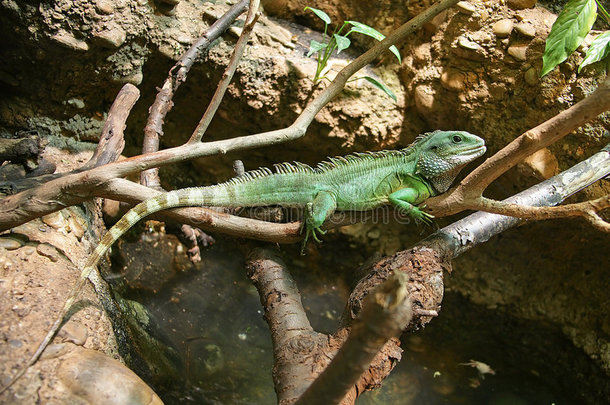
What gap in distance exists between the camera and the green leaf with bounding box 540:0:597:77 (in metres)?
3.36

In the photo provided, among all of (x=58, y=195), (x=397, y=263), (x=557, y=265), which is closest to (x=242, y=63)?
(x=58, y=195)

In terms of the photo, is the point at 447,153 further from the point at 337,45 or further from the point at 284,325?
the point at 284,325

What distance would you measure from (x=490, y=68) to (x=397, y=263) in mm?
2404

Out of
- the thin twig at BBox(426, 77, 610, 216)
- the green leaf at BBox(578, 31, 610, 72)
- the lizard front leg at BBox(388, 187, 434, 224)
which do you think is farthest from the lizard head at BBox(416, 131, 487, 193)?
the green leaf at BBox(578, 31, 610, 72)

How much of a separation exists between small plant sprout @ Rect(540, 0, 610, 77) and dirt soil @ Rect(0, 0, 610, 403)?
33 cm

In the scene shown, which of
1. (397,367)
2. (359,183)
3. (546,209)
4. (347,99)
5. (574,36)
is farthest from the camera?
(347,99)

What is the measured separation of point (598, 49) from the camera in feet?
11.5

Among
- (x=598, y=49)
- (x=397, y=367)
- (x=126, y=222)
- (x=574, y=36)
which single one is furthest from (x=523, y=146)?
(x=397, y=367)

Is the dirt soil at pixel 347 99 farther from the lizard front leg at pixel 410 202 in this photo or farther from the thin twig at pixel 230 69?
the lizard front leg at pixel 410 202

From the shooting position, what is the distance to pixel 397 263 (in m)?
3.00

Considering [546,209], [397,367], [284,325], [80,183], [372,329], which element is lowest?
[397,367]

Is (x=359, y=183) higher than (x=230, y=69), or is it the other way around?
(x=230, y=69)

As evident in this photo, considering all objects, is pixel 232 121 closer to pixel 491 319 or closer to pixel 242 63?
pixel 242 63

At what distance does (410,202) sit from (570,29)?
187cm
